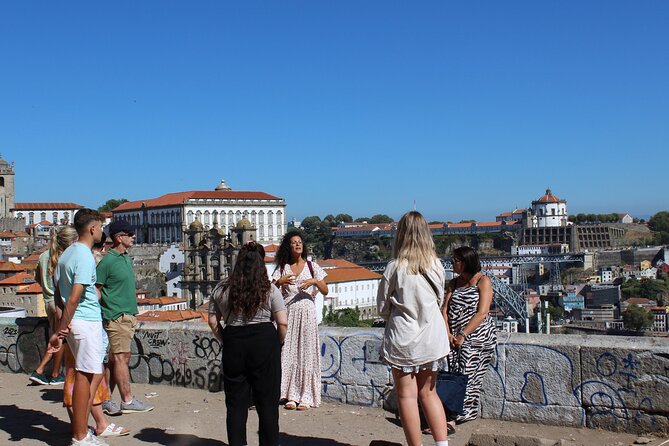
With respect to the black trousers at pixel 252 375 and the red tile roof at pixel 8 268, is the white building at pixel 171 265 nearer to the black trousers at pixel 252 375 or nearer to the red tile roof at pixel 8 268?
the red tile roof at pixel 8 268

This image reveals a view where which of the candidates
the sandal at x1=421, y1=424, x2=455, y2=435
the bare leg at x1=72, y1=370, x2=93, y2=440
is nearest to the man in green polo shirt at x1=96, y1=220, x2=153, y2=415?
the bare leg at x1=72, y1=370, x2=93, y2=440

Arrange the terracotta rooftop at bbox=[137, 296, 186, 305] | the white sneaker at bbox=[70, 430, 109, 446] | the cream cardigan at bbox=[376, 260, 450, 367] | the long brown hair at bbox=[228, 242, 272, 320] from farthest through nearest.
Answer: the terracotta rooftop at bbox=[137, 296, 186, 305], the white sneaker at bbox=[70, 430, 109, 446], the long brown hair at bbox=[228, 242, 272, 320], the cream cardigan at bbox=[376, 260, 450, 367]

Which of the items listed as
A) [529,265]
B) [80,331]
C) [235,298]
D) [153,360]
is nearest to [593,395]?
[235,298]

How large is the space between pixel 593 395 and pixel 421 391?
1.10 m

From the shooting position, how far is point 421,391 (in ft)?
11.1

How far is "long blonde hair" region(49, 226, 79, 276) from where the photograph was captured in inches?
178

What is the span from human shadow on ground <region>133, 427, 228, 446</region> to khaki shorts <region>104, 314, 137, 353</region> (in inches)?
21.5

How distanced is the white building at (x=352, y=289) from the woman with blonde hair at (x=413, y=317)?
55166 mm

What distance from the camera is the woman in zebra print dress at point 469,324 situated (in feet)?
13.0

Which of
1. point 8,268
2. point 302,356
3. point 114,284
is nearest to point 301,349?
point 302,356

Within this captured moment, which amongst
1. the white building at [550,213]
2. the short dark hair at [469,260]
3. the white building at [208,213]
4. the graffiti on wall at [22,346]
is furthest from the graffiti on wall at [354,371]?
the white building at [550,213]

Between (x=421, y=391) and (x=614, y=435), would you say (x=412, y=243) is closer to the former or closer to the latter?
(x=421, y=391)

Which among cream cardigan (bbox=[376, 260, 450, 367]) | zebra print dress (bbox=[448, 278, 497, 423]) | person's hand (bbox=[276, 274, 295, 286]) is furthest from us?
person's hand (bbox=[276, 274, 295, 286])

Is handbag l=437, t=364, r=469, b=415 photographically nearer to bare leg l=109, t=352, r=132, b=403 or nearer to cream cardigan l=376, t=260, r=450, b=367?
cream cardigan l=376, t=260, r=450, b=367
